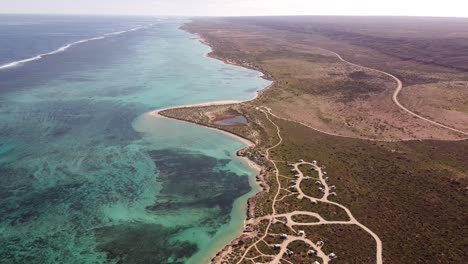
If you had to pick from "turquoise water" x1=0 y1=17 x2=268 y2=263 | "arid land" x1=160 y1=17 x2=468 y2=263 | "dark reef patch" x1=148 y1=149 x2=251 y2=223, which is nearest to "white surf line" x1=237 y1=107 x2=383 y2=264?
"arid land" x1=160 y1=17 x2=468 y2=263

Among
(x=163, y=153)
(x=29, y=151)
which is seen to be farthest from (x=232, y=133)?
(x=29, y=151)

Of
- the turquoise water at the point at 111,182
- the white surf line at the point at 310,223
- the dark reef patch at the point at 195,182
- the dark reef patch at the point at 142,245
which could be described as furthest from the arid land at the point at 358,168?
the dark reef patch at the point at 142,245

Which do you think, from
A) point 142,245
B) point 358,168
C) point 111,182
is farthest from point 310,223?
point 111,182

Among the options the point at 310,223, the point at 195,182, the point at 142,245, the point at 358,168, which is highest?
the point at 358,168

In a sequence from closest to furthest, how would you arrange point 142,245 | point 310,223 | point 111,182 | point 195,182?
point 142,245 < point 310,223 < point 111,182 < point 195,182

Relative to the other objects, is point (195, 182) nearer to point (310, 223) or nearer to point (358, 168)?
point (310, 223)

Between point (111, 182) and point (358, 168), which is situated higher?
point (358, 168)

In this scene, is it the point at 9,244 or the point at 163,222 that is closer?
the point at 9,244

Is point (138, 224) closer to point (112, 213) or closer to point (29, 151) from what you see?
point (112, 213)
